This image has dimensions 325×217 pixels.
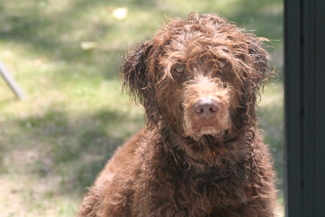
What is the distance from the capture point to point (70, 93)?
901cm

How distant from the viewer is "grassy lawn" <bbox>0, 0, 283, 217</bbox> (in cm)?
733

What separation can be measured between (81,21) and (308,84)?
259 inches

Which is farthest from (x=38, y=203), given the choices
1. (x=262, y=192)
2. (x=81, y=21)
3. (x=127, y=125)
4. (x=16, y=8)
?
(x=16, y=8)

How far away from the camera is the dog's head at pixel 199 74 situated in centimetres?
416

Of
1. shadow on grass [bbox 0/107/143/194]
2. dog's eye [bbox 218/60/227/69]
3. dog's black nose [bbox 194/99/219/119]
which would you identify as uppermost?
shadow on grass [bbox 0/107/143/194]

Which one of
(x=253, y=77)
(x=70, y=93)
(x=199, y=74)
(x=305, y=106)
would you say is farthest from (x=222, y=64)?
(x=70, y=93)

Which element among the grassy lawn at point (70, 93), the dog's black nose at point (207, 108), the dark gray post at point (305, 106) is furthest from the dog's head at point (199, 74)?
the grassy lawn at point (70, 93)

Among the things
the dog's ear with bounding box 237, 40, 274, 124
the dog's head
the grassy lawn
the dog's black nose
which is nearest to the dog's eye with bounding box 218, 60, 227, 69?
the dog's head

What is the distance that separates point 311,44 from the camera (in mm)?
4398

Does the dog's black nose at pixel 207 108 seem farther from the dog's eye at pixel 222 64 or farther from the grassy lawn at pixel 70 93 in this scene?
the grassy lawn at pixel 70 93

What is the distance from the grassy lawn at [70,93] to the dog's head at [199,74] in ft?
5.64

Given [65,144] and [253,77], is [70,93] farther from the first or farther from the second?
[253,77]

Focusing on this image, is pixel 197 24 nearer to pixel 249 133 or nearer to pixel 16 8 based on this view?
pixel 249 133

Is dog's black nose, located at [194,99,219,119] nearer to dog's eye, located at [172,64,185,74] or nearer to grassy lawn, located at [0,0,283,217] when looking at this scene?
dog's eye, located at [172,64,185,74]
